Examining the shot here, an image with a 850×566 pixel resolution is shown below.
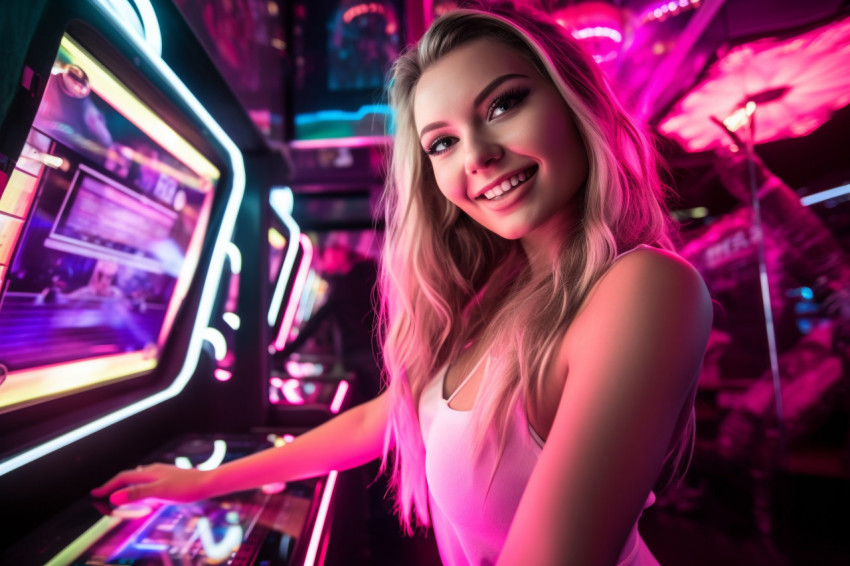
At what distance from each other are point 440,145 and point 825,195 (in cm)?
271

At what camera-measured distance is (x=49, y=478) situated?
90 cm

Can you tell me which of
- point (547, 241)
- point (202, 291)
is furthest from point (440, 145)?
point (202, 291)

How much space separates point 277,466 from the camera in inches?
41.5

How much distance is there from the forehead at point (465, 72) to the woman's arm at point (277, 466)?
621 mm

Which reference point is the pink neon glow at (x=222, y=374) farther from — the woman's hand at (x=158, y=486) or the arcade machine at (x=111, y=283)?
the woman's hand at (x=158, y=486)

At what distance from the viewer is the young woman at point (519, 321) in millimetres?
581

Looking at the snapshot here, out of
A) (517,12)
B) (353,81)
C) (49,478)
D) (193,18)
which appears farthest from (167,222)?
(353,81)

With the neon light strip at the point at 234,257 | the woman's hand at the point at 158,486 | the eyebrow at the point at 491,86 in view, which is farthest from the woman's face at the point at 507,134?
the neon light strip at the point at 234,257

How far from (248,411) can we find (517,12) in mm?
1344

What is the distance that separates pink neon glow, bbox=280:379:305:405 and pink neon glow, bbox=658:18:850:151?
272 centimetres

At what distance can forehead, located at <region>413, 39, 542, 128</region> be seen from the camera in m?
0.83

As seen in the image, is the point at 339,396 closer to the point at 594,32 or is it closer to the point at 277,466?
the point at 277,466

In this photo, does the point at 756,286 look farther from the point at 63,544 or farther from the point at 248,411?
the point at 63,544

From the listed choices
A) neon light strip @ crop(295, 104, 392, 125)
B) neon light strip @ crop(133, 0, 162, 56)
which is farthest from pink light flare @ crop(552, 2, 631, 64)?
neon light strip @ crop(133, 0, 162, 56)
